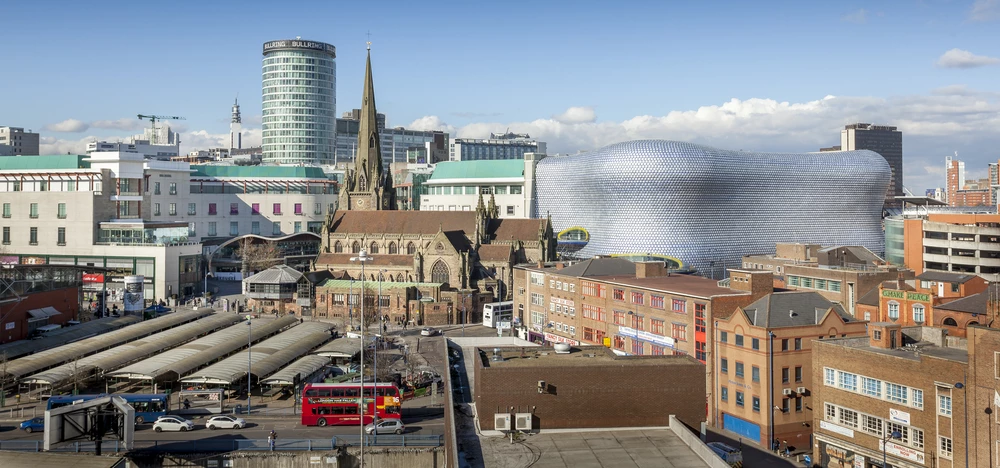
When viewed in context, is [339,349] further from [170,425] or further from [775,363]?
[775,363]

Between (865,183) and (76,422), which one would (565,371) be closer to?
(76,422)

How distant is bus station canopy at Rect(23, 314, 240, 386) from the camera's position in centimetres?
6194

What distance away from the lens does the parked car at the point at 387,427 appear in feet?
169

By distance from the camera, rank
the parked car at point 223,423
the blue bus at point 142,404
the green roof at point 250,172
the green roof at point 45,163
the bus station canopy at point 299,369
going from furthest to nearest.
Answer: the green roof at point 250,172, the green roof at point 45,163, the bus station canopy at point 299,369, the blue bus at point 142,404, the parked car at point 223,423

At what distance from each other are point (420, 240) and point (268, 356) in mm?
54335

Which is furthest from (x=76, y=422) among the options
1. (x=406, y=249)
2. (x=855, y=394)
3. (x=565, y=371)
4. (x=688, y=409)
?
(x=406, y=249)

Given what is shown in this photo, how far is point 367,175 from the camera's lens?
463ft

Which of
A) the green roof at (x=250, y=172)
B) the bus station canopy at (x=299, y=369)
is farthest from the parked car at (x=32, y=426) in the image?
the green roof at (x=250, y=172)

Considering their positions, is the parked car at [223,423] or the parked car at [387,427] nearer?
the parked car at [387,427]

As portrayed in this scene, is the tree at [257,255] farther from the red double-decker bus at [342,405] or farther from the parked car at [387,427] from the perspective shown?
the parked car at [387,427]

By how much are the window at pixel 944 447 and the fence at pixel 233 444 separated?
26.7m

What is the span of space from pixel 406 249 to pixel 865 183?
97.5 metres

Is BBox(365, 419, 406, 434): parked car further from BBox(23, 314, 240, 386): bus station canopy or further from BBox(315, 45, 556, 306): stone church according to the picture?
BBox(315, 45, 556, 306): stone church

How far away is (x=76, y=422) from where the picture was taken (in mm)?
45531
